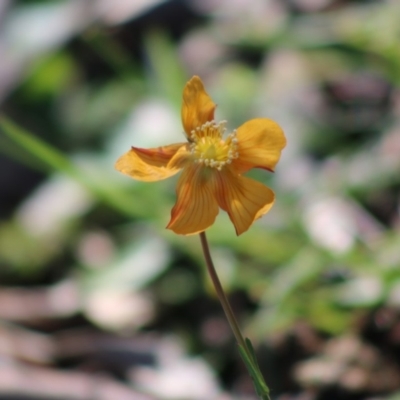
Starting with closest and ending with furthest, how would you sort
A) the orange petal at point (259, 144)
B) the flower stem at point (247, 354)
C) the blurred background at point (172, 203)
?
the flower stem at point (247, 354)
the orange petal at point (259, 144)
the blurred background at point (172, 203)

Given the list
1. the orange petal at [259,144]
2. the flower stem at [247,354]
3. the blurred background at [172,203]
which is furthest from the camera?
the blurred background at [172,203]

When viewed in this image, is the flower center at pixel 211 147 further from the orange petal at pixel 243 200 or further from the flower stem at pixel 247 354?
the flower stem at pixel 247 354

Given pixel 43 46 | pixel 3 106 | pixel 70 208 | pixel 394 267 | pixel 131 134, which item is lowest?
pixel 394 267

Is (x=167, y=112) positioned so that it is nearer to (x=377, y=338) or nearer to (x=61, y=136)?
(x=61, y=136)

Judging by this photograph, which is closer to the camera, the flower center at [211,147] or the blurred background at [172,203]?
the flower center at [211,147]

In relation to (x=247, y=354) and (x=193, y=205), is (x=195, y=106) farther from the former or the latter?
(x=247, y=354)

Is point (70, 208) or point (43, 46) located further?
point (43, 46)

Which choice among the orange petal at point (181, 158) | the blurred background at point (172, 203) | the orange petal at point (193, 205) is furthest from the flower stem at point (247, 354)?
the blurred background at point (172, 203)

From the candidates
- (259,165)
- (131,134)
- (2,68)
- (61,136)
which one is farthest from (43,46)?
(259,165)
